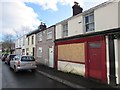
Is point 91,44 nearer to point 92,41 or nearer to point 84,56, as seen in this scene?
point 92,41

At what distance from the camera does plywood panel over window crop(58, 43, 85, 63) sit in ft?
43.0

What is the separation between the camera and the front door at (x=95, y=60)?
430 inches

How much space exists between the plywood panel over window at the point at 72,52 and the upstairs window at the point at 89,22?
1.35m

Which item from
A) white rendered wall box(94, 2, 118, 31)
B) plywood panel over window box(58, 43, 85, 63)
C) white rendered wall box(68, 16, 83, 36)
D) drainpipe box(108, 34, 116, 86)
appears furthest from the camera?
white rendered wall box(68, 16, 83, 36)

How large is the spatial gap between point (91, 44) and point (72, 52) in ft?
9.80

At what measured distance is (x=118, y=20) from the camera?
9711mm

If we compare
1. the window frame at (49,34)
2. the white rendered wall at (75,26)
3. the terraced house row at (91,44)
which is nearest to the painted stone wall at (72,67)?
the terraced house row at (91,44)

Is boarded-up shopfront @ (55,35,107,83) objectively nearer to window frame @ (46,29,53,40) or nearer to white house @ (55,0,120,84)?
white house @ (55,0,120,84)

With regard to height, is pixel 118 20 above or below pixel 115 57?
above

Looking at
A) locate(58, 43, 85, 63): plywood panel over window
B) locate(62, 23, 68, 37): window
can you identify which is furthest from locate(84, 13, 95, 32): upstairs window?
locate(62, 23, 68, 37): window

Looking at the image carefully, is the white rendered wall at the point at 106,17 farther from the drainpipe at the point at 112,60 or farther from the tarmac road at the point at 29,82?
the tarmac road at the point at 29,82

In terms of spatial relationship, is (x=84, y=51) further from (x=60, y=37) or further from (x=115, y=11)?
(x=60, y=37)

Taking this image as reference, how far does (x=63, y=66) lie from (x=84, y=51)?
13.3 ft

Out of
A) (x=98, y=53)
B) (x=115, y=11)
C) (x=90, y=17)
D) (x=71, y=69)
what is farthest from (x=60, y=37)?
→ (x=115, y=11)
